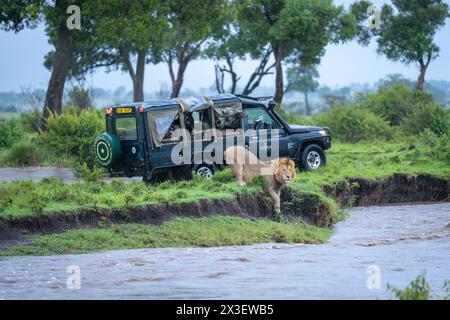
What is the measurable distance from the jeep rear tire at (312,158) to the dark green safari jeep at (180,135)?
3.55 feet

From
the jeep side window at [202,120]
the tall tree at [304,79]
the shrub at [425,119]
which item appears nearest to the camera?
the jeep side window at [202,120]

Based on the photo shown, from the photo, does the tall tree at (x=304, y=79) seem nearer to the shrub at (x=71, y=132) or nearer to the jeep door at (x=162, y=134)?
the shrub at (x=71, y=132)

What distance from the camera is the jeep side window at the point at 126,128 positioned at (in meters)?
20.7

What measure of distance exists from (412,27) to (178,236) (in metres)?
34.3

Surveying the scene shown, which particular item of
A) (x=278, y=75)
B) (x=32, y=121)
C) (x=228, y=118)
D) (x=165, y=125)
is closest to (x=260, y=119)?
(x=228, y=118)

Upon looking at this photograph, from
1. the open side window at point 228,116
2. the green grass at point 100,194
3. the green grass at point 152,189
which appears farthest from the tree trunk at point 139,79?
the green grass at point 100,194

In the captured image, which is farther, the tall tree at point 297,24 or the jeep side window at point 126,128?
the tall tree at point 297,24

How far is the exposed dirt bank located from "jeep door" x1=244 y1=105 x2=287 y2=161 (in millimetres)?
1421

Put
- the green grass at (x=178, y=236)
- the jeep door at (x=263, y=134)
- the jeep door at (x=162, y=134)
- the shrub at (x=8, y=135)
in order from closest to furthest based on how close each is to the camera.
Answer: the green grass at (x=178, y=236) → the jeep door at (x=162, y=134) → the jeep door at (x=263, y=134) → the shrub at (x=8, y=135)

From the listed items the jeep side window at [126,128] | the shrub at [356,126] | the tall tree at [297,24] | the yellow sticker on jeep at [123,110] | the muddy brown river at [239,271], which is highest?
the tall tree at [297,24]

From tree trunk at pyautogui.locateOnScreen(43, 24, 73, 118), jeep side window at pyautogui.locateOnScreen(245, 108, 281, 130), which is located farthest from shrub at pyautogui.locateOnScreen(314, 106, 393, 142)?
jeep side window at pyautogui.locateOnScreen(245, 108, 281, 130)

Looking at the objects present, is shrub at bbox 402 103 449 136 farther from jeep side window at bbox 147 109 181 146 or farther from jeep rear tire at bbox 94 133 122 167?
jeep rear tire at bbox 94 133 122 167

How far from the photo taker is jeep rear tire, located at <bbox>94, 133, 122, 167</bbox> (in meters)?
20.7
